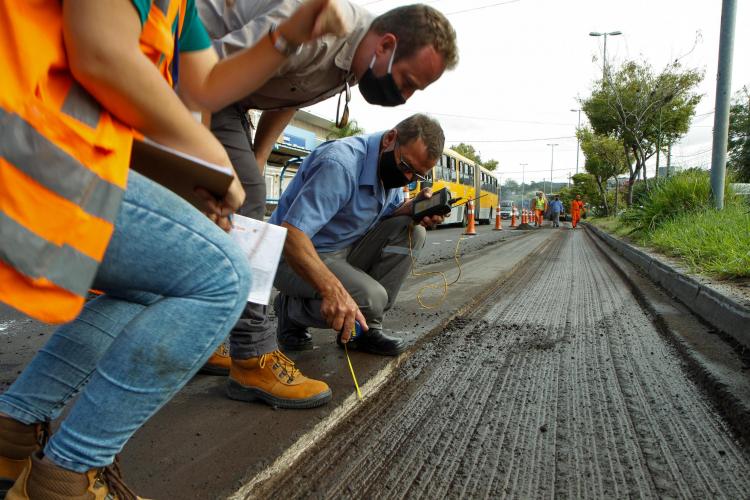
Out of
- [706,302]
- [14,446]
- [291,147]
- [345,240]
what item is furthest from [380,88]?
[291,147]

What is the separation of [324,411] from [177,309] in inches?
41.6

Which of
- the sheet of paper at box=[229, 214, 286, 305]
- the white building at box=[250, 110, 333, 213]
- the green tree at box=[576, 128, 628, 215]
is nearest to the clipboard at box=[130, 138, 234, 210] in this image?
the sheet of paper at box=[229, 214, 286, 305]

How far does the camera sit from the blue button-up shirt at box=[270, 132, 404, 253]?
2.19m

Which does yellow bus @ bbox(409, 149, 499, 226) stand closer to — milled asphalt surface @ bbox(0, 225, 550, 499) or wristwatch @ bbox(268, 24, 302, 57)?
milled asphalt surface @ bbox(0, 225, 550, 499)

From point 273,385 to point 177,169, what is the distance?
116 cm

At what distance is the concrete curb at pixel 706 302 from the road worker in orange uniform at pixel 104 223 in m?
3.07

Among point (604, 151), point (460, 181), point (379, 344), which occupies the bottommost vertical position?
point (379, 344)

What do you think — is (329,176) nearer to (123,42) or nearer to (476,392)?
(476,392)

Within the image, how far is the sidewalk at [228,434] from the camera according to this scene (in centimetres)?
141

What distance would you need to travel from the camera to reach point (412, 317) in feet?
11.5

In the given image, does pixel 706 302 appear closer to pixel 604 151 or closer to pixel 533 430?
pixel 533 430

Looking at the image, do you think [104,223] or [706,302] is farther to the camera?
[706,302]

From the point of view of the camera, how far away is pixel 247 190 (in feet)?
6.39

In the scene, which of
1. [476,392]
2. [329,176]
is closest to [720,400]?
[476,392]
